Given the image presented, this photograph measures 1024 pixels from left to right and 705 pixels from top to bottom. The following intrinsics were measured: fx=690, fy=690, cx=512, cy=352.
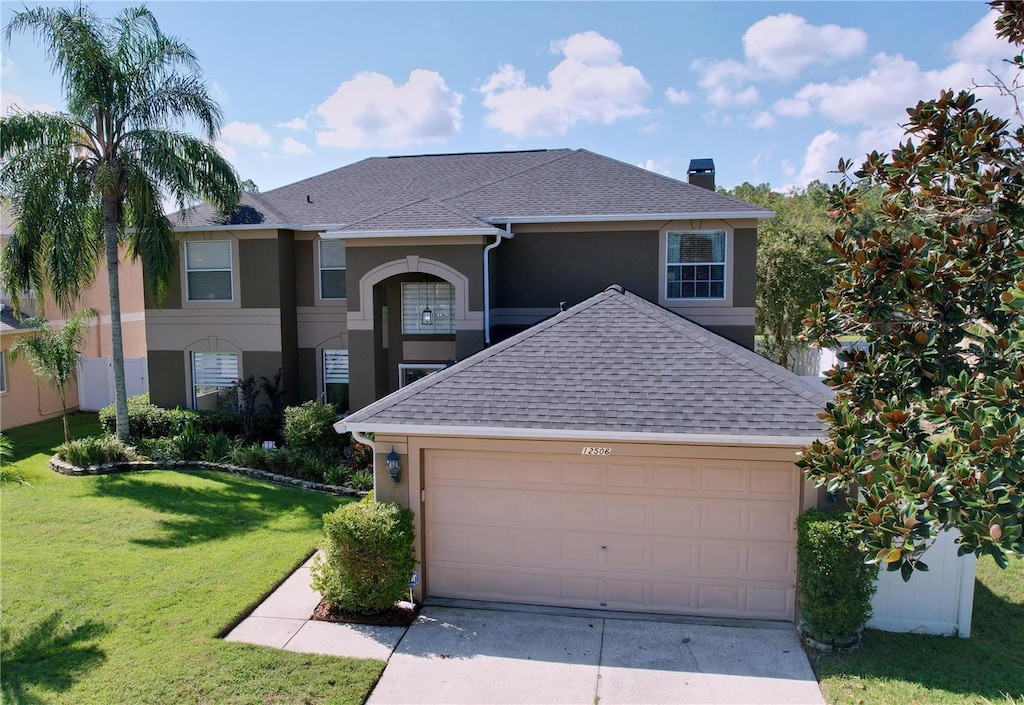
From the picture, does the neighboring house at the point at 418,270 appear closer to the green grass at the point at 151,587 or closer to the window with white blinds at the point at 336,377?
the window with white blinds at the point at 336,377

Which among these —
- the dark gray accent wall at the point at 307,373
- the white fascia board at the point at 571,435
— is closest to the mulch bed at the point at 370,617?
the white fascia board at the point at 571,435

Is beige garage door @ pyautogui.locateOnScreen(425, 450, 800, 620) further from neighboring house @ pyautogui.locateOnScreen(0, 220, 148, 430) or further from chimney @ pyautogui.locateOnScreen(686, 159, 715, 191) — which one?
neighboring house @ pyautogui.locateOnScreen(0, 220, 148, 430)

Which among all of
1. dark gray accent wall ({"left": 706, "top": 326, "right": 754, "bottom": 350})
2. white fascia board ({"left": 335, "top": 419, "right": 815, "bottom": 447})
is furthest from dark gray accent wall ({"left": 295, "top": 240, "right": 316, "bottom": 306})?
dark gray accent wall ({"left": 706, "top": 326, "right": 754, "bottom": 350})

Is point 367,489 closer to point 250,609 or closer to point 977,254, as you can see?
point 250,609

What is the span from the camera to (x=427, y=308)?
16625 mm

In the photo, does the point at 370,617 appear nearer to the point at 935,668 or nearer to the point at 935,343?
the point at 935,668

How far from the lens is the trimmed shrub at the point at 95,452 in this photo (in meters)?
14.8

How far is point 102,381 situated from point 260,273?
848cm

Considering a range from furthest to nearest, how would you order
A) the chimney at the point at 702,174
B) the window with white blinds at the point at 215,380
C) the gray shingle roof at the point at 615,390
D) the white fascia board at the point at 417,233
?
the chimney at the point at 702,174, the window with white blinds at the point at 215,380, the white fascia board at the point at 417,233, the gray shingle roof at the point at 615,390

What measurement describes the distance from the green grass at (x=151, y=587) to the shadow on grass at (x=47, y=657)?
Result: 2cm

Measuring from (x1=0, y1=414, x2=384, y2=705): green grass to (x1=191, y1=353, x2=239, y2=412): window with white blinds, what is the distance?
3215mm

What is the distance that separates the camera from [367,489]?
1373 centimetres

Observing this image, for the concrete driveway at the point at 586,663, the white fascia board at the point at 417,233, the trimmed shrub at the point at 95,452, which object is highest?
the white fascia board at the point at 417,233

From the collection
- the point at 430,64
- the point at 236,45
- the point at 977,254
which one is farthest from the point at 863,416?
the point at 236,45
